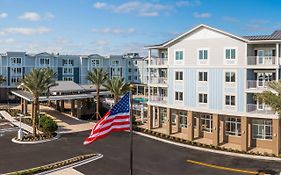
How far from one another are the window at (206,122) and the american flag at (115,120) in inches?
911

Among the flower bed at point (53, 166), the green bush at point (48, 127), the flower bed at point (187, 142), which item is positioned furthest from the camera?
the green bush at point (48, 127)

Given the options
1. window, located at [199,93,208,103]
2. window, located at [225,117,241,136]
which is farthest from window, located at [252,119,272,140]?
window, located at [199,93,208,103]

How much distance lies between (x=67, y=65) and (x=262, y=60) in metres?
61.8

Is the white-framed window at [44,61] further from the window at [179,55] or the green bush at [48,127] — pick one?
the window at [179,55]

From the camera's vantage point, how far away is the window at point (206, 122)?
39697 millimetres

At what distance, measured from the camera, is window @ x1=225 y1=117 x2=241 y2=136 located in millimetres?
37147

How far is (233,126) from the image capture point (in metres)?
37.6

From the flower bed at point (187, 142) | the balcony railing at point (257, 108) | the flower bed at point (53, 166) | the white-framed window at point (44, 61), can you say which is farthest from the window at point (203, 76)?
the white-framed window at point (44, 61)

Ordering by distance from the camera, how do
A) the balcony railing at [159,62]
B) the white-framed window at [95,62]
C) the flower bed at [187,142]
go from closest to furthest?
the flower bed at [187,142] → the balcony railing at [159,62] → the white-framed window at [95,62]

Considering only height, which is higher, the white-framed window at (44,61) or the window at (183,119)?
the white-framed window at (44,61)

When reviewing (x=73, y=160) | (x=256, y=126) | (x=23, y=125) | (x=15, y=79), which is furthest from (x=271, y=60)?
(x=15, y=79)

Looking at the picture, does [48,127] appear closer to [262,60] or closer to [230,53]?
[230,53]

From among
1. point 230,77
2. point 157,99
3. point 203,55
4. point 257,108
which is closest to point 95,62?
point 157,99

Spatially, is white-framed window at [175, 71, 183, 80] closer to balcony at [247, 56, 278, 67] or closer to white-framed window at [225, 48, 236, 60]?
white-framed window at [225, 48, 236, 60]
